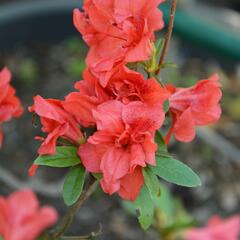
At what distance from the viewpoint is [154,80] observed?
1.06 m

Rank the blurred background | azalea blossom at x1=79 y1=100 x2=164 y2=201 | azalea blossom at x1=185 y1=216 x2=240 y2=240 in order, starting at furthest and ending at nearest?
the blurred background
azalea blossom at x1=185 y1=216 x2=240 y2=240
azalea blossom at x1=79 y1=100 x2=164 y2=201

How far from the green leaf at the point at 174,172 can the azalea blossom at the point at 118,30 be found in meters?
0.16

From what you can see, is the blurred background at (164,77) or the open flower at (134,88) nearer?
the open flower at (134,88)

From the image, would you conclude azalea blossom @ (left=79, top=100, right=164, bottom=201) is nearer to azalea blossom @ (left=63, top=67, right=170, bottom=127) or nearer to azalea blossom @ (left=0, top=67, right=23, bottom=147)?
azalea blossom @ (left=63, top=67, right=170, bottom=127)

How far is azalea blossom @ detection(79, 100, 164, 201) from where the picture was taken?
1.02 metres

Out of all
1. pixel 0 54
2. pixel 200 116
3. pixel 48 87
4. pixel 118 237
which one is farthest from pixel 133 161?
pixel 0 54

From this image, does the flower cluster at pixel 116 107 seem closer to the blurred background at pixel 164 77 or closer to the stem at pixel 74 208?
the stem at pixel 74 208

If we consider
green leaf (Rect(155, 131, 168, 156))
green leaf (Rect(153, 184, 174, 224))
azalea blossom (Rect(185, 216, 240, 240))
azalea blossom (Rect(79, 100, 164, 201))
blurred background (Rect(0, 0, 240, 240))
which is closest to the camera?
azalea blossom (Rect(79, 100, 164, 201))

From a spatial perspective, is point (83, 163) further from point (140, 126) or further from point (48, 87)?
point (48, 87)

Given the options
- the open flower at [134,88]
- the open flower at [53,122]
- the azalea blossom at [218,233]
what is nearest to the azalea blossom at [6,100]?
the open flower at [53,122]

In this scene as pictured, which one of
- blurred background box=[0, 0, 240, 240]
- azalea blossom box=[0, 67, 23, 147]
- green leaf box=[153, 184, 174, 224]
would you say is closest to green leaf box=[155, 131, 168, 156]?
azalea blossom box=[0, 67, 23, 147]

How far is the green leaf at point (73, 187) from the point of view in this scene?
1.09 metres

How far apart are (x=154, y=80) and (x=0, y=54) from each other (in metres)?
2.48

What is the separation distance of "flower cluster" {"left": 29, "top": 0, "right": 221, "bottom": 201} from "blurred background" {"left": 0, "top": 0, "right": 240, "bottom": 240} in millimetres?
831
